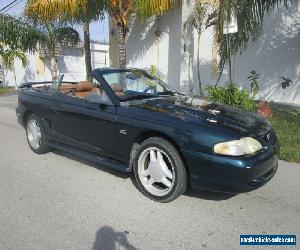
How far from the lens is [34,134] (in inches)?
242

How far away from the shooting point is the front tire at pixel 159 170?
391 cm

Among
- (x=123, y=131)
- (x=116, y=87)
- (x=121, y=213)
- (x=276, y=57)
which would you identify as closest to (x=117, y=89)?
(x=116, y=87)

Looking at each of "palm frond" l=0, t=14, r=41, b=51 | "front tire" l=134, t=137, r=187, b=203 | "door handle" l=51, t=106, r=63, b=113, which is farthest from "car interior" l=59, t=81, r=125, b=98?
Result: "palm frond" l=0, t=14, r=41, b=51

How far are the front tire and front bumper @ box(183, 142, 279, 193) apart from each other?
0.47 ft

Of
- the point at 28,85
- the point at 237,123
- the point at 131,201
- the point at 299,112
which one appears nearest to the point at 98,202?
the point at 131,201

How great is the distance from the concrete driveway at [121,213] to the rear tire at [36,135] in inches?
31.4

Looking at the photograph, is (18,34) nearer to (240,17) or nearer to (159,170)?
(240,17)

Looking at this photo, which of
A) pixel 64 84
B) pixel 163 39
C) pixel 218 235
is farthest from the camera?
pixel 163 39

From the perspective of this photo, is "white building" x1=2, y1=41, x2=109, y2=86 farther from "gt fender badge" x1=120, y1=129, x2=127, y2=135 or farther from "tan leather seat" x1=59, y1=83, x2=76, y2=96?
"gt fender badge" x1=120, y1=129, x2=127, y2=135

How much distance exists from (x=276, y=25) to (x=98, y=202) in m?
8.30

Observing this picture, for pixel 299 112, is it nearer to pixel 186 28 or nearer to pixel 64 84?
pixel 186 28

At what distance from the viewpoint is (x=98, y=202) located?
416cm

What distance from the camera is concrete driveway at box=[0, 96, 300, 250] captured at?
3.33m

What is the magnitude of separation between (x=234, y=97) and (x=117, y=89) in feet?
14.3
